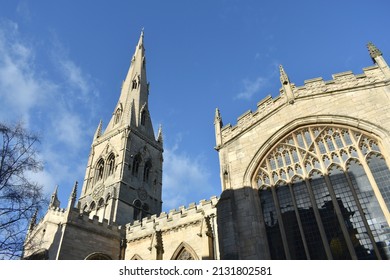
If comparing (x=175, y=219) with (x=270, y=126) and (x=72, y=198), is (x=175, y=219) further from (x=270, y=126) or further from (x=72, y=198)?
(x=270, y=126)

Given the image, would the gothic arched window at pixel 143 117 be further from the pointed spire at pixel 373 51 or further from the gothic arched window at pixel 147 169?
the pointed spire at pixel 373 51

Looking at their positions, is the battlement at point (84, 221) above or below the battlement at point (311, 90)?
below

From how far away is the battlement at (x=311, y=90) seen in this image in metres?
11.5

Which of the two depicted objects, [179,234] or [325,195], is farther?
[179,234]

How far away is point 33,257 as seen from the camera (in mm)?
16562

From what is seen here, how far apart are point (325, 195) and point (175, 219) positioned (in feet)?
35.3

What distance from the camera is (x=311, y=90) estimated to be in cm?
1257

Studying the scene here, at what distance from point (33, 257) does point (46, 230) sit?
1766 millimetres

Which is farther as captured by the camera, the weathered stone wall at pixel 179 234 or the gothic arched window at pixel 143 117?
the gothic arched window at pixel 143 117

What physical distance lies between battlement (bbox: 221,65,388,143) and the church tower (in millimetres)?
16620

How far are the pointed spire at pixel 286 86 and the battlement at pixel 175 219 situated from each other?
306 inches

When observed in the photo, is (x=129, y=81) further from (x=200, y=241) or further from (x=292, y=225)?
(x=292, y=225)

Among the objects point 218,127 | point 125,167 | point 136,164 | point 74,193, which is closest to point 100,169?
point 136,164

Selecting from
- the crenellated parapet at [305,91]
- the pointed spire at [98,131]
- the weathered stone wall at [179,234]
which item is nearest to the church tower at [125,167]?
the pointed spire at [98,131]
